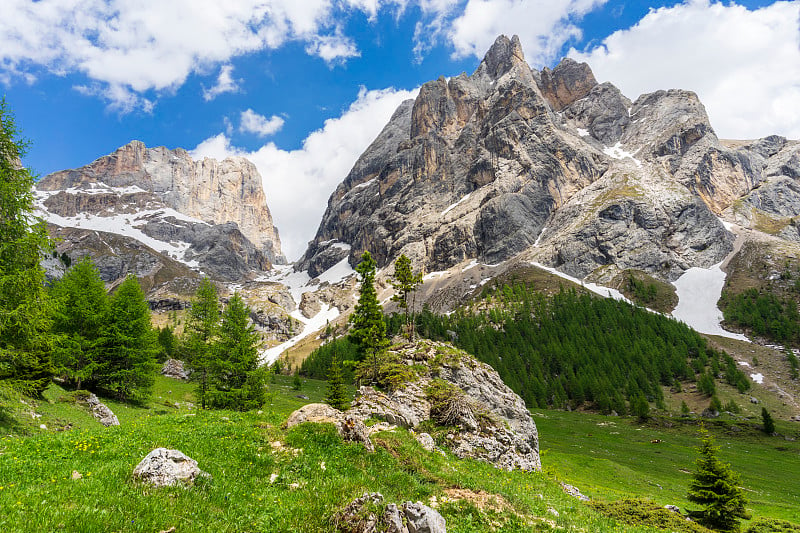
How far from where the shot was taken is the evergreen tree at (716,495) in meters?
26.7

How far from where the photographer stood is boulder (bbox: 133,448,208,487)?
10.2 meters

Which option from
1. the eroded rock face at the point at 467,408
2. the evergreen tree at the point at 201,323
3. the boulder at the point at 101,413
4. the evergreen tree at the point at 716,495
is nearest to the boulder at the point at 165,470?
the eroded rock face at the point at 467,408

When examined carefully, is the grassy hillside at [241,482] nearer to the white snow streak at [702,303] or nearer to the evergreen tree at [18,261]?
the evergreen tree at [18,261]

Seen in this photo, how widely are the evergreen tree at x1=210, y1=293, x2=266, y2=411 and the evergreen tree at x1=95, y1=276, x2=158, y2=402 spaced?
278 inches

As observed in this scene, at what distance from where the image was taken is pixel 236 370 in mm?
35750

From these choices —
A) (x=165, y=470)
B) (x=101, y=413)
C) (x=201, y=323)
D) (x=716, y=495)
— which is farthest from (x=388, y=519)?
(x=201, y=323)

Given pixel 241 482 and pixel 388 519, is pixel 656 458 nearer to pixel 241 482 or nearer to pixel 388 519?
pixel 388 519

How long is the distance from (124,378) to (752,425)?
116m

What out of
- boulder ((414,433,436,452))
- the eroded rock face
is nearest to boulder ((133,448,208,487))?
boulder ((414,433,436,452))

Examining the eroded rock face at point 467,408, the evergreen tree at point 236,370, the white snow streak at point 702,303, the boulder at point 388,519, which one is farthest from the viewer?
the white snow streak at point 702,303

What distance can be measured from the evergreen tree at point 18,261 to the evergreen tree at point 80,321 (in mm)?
12381

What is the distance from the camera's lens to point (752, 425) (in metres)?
82.9

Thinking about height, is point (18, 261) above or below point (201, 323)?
above

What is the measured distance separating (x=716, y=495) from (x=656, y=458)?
37.8 metres
